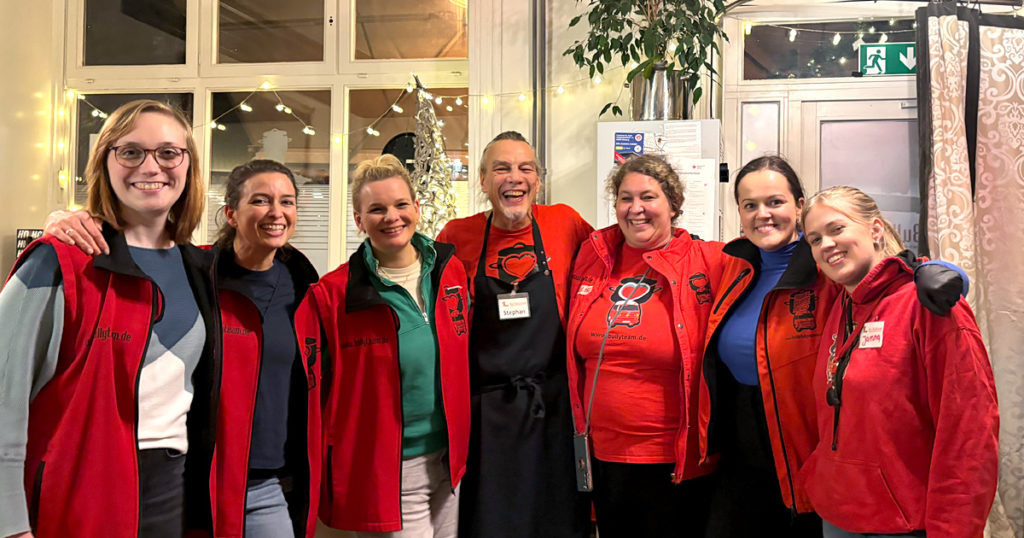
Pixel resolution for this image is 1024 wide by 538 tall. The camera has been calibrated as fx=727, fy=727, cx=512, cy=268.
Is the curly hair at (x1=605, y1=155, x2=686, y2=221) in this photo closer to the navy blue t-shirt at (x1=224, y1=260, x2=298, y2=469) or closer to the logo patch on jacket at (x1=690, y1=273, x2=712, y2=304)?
the logo patch on jacket at (x1=690, y1=273, x2=712, y2=304)

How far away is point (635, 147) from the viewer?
142 inches

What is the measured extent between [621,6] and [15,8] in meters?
3.89

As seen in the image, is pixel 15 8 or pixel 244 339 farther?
pixel 15 8

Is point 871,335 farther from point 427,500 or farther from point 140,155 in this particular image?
point 140,155

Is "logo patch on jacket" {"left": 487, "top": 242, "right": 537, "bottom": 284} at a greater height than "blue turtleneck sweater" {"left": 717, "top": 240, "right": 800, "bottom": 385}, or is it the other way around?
"logo patch on jacket" {"left": 487, "top": 242, "right": 537, "bottom": 284}

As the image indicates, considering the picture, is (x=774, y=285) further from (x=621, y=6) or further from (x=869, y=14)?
(x=869, y=14)

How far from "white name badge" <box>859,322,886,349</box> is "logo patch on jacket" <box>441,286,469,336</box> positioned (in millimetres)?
1190

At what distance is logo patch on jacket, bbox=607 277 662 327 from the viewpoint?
2322 mm

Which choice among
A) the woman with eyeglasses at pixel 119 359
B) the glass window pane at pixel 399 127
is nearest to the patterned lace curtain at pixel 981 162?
the glass window pane at pixel 399 127

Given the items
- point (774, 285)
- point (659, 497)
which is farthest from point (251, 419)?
point (774, 285)

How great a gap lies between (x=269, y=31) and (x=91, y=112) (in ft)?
4.48

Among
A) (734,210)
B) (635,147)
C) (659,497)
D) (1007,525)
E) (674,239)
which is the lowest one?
(1007,525)

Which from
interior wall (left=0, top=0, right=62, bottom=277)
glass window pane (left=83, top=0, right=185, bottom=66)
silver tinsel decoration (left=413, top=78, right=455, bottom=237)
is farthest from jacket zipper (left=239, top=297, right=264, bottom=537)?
glass window pane (left=83, top=0, right=185, bottom=66)

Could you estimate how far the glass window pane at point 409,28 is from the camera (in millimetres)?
4809
